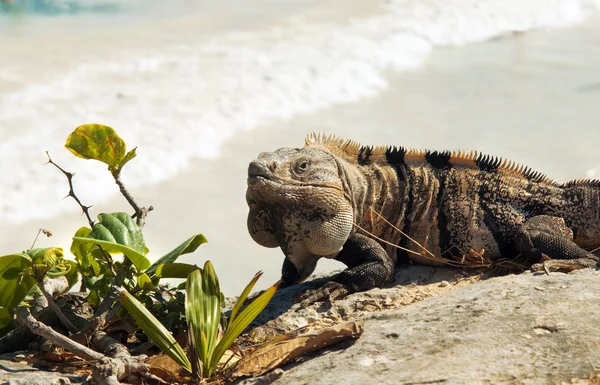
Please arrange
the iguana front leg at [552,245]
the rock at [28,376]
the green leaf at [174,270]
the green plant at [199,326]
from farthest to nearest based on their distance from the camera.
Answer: the iguana front leg at [552,245] → the green leaf at [174,270] → the green plant at [199,326] → the rock at [28,376]

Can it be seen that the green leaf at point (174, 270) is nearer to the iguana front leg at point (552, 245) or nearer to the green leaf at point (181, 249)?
the green leaf at point (181, 249)

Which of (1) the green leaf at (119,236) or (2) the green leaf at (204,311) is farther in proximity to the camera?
(1) the green leaf at (119,236)

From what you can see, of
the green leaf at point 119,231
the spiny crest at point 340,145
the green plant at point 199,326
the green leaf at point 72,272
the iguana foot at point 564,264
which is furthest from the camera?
the spiny crest at point 340,145

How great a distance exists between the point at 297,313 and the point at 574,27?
11625 millimetres

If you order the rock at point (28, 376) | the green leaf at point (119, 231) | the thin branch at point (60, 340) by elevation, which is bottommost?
the rock at point (28, 376)

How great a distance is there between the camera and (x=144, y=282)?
15.8 ft

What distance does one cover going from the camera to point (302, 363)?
4316mm

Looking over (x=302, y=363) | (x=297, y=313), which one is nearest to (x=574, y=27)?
(x=297, y=313)

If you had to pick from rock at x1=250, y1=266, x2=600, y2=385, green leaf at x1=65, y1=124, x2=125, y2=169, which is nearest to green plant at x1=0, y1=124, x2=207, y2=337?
green leaf at x1=65, y1=124, x2=125, y2=169

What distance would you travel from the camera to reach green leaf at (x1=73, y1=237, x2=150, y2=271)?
4.36m

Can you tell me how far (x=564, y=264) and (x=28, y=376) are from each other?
300 centimetres

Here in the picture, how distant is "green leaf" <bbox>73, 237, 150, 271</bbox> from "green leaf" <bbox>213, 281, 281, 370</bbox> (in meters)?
0.55

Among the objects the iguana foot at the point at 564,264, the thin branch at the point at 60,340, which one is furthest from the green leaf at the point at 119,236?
the iguana foot at the point at 564,264

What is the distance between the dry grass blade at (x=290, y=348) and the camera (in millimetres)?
4355
